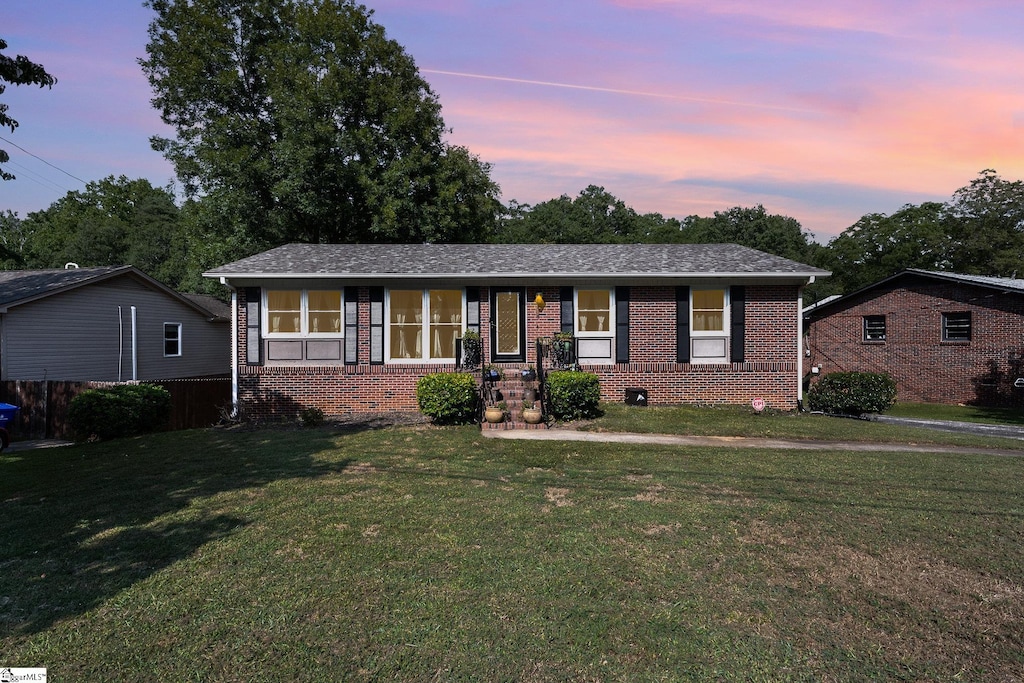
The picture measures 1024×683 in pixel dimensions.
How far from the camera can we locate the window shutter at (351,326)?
14164mm

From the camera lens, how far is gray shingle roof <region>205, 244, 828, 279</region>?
45.6 ft

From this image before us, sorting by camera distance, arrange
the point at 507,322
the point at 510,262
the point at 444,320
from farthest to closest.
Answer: the point at 510,262 < the point at 444,320 < the point at 507,322

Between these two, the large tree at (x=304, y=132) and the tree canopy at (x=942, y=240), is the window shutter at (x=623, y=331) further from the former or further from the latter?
the tree canopy at (x=942, y=240)

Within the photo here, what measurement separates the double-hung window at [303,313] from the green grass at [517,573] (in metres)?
6.58

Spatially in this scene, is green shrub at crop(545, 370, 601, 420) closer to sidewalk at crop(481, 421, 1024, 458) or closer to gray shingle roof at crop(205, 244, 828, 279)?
sidewalk at crop(481, 421, 1024, 458)

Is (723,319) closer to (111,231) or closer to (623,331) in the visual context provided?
(623,331)

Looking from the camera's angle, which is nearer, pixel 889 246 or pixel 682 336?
pixel 682 336

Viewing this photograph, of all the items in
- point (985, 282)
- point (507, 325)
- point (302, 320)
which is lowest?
point (507, 325)

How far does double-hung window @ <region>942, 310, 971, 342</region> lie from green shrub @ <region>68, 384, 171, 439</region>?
998 inches

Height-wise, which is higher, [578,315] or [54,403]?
[578,315]

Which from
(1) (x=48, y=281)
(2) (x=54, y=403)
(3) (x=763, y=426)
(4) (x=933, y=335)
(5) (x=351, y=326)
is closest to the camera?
(3) (x=763, y=426)

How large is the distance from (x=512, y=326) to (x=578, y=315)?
5.85 feet

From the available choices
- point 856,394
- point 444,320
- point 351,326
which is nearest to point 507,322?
point 444,320

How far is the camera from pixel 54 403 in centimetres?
1315
